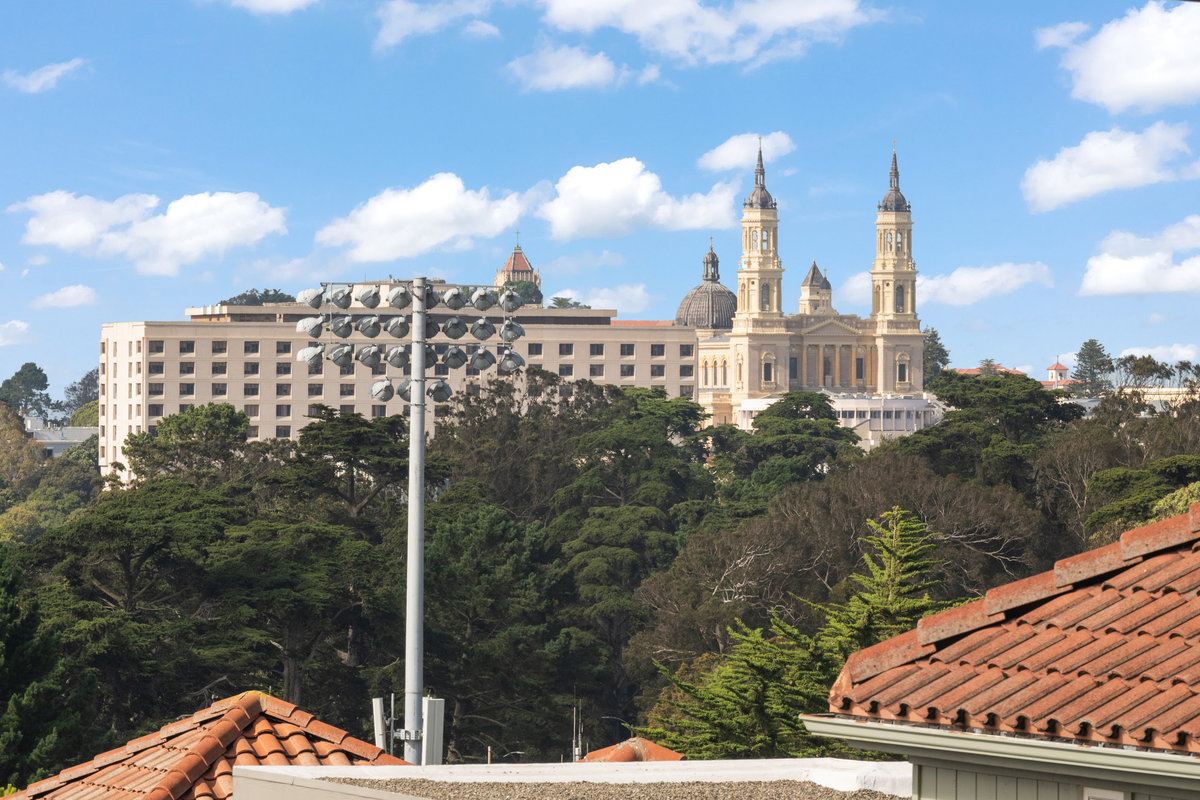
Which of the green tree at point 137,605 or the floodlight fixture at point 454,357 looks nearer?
the floodlight fixture at point 454,357

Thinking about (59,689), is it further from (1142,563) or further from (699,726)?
(1142,563)

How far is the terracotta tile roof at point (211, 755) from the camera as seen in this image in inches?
490

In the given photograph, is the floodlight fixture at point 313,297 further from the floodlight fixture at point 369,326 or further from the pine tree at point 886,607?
the pine tree at point 886,607

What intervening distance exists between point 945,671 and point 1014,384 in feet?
270

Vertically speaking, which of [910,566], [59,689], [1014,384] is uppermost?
[1014,384]

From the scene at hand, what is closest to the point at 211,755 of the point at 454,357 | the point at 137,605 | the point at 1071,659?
the point at 1071,659

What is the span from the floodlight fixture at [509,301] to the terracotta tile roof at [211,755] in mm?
11340

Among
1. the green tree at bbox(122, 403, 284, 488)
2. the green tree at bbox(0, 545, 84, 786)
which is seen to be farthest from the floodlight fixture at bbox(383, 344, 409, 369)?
the green tree at bbox(122, 403, 284, 488)

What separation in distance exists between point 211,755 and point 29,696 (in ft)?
89.0

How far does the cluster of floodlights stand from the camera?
79.2 feet

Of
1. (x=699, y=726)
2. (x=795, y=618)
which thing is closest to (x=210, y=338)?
(x=795, y=618)

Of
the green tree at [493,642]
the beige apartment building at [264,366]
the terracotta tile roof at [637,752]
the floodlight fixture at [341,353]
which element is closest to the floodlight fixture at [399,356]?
the floodlight fixture at [341,353]

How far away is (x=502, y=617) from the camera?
60.8 metres

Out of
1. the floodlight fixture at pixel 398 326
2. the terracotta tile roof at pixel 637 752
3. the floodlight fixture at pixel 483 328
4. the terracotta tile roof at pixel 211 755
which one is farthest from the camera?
the terracotta tile roof at pixel 637 752
